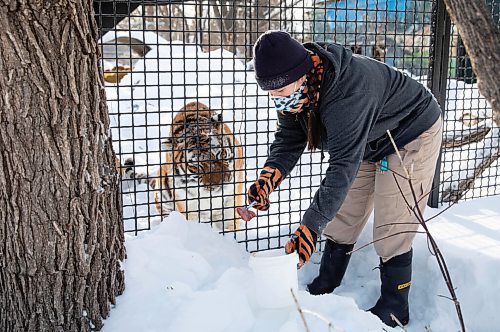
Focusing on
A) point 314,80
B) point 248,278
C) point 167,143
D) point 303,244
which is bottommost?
point 248,278

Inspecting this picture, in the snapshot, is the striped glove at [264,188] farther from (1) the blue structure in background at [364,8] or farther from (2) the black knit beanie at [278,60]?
(1) the blue structure in background at [364,8]

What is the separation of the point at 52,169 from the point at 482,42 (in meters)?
2.33

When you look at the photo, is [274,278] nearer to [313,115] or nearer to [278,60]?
[313,115]

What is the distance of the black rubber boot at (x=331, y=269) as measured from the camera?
3475mm

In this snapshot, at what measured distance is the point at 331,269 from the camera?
3498 millimetres

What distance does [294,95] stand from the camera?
2484mm

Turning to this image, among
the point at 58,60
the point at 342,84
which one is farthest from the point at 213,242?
the point at 58,60

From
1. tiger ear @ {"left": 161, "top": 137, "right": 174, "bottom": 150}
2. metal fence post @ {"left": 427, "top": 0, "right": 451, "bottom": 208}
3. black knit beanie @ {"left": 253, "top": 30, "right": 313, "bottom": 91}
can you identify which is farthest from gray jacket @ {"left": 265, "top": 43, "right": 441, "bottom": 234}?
tiger ear @ {"left": 161, "top": 137, "right": 174, "bottom": 150}

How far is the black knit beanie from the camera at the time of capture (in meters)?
2.32

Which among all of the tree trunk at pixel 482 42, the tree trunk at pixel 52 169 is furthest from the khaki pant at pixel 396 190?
the tree trunk at pixel 52 169

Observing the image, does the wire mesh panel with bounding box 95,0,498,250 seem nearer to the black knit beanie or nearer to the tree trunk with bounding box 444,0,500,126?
the tree trunk with bounding box 444,0,500,126

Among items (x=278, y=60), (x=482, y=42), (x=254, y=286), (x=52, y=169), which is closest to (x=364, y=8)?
(x=482, y=42)

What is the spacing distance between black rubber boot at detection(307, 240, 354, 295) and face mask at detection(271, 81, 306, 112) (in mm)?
1270

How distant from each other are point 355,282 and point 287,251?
1472 mm
